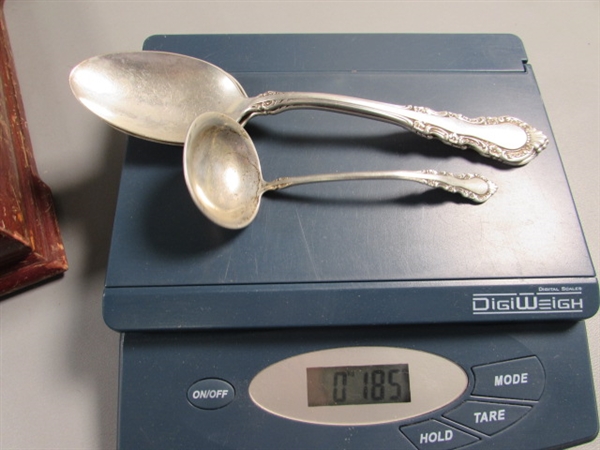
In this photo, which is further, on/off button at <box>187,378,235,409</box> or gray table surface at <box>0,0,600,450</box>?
gray table surface at <box>0,0,600,450</box>

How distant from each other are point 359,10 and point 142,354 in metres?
0.65

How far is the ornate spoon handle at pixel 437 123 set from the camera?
619 millimetres

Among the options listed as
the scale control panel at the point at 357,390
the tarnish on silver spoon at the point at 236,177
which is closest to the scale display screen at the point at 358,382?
the scale control panel at the point at 357,390

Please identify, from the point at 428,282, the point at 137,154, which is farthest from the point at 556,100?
the point at 137,154

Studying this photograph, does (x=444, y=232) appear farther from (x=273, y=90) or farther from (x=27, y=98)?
(x=27, y=98)

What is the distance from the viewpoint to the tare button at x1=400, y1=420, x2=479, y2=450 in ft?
1.91

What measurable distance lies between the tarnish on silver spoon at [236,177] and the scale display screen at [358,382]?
18cm

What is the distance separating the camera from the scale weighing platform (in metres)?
0.57

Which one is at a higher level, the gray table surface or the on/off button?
the gray table surface

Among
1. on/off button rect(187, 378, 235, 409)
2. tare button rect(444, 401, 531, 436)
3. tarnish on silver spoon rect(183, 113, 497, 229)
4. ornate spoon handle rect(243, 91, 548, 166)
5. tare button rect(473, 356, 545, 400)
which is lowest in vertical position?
on/off button rect(187, 378, 235, 409)

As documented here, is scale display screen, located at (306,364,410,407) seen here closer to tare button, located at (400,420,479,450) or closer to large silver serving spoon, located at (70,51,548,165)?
tare button, located at (400,420,479,450)

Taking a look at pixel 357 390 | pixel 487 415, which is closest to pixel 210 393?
pixel 357 390

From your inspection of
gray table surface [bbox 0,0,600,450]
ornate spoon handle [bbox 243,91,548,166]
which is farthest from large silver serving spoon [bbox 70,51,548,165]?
gray table surface [bbox 0,0,600,450]

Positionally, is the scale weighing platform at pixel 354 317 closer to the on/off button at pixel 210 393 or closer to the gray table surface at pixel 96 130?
the on/off button at pixel 210 393
